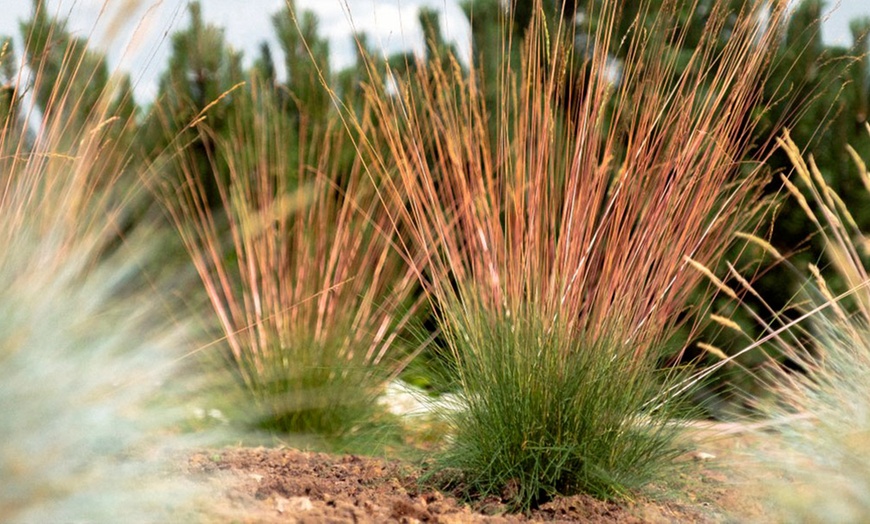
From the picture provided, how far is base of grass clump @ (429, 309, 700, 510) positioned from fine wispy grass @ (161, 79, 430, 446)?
754mm

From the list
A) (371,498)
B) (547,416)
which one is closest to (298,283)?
(371,498)

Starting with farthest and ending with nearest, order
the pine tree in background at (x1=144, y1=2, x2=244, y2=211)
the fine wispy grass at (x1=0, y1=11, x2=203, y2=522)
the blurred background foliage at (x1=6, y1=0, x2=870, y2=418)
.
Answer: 1. the pine tree in background at (x1=144, y1=2, x2=244, y2=211)
2. the blurred background foliage at (x1=6, y1=0, x2=870, y2=418)
3. the fine wispy grass at (x1=0, y1=11, x2=203, y2=522)

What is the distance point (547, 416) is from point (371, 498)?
0.52 metres

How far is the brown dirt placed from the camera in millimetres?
2176

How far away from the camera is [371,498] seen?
2.46 m

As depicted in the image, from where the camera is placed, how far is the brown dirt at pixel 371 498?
7.14 ft

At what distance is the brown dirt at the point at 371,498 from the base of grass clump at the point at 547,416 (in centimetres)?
7

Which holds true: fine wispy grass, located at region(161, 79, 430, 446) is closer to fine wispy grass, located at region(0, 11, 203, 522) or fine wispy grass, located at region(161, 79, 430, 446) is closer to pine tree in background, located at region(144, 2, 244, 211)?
pine tree in background, located at region(144, 2, 244, 211)

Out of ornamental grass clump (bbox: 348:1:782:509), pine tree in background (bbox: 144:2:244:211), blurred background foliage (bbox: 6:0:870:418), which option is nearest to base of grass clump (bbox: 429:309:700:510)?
ornamental grass clump (bbox: 348:1:782:509)

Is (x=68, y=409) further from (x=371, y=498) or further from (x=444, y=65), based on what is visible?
(x=444, y=65)

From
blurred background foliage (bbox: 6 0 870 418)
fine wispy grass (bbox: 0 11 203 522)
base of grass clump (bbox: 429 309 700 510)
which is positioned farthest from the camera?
blurred background foliage (bbox: 6 0 870 418)

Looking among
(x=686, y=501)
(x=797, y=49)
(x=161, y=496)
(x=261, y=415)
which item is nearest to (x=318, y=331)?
(x=261, y=415)

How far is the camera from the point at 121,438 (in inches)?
78.1

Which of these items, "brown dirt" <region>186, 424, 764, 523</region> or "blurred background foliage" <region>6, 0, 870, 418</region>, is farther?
"blurred background foliage" <region>6, 0, 870, 418</region>
